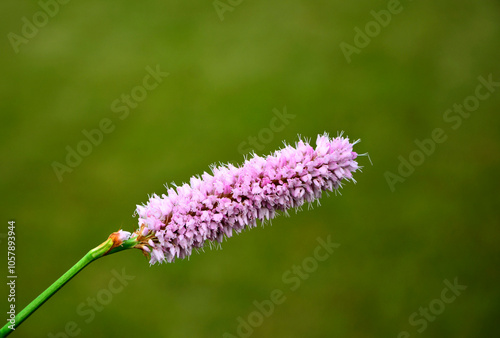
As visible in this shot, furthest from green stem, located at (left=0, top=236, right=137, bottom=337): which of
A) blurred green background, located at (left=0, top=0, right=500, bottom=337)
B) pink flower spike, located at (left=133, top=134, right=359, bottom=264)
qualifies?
blurred green background, located at (left=0, top=0, right=500, bottom=337)

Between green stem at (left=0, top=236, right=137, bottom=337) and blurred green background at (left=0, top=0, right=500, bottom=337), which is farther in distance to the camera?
blurred green background at (left=0, top=0, right=500, bottom=337)

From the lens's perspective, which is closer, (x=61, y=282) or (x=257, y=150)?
(x=61, y=282)

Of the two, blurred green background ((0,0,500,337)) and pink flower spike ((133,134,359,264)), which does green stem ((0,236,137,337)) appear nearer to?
pink flower spike ((133,134,359,264))

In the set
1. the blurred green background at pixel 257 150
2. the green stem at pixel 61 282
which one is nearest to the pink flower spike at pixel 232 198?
the green stem at pixel 61 282

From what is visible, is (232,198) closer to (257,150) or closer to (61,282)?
(61,282)

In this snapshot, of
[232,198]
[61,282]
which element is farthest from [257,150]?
[61,282]

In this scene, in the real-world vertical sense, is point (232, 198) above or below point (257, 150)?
below
